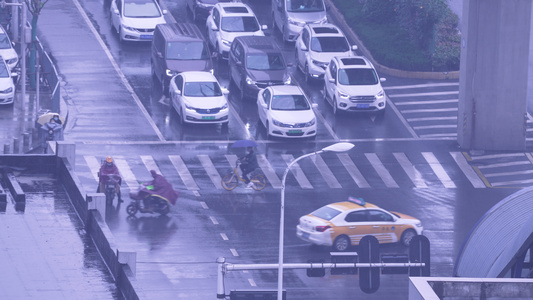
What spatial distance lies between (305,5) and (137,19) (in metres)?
7.61

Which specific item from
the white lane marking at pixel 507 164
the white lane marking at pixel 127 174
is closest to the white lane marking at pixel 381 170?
the white lane marking at pixel 507 164

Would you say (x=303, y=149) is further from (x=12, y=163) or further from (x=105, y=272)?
(x=105, y=272)

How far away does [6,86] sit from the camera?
1730 inches

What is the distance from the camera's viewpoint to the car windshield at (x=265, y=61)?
4634cm

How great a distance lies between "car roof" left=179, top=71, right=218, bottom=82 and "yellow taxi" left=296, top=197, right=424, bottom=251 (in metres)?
12.1

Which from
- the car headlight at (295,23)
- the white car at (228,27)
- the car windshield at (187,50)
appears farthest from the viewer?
the car headlight at (295,23)

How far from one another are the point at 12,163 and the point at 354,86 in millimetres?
18142

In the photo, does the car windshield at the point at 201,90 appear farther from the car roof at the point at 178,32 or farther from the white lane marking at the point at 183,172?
the white lane marking at the point at 183,172

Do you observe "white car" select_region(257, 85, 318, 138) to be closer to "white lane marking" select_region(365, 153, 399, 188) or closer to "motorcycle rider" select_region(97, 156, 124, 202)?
"white lane marking" select_region(365, 153, 399, 188)

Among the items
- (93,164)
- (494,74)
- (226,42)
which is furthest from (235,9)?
(93,164)

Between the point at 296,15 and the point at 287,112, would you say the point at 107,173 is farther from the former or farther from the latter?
the point at 296,15

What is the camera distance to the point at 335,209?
1298 inches

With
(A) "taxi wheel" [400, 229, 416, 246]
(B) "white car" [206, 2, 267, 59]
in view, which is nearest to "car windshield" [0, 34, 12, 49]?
(B) "white car" [206, 2, 267, 59]

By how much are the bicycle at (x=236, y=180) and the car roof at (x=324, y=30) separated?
42.7ft
